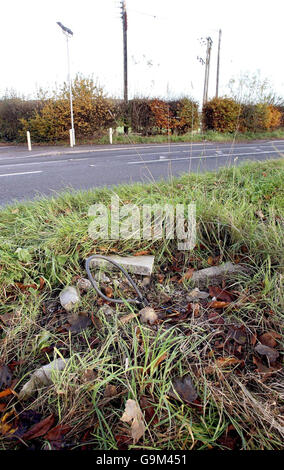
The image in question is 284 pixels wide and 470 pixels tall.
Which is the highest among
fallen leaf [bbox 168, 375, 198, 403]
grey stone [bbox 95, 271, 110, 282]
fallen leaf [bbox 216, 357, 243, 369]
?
grey stone [bbox 95, 271, 110, 282]

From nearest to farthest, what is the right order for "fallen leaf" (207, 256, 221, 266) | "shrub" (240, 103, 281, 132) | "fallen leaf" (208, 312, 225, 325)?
1. "fallen leaf" (208, 312, 225, 325)
2. "fallen leaf" (207, 256, 221, 266)
3. "shrub" (240, 103, 281, 132)

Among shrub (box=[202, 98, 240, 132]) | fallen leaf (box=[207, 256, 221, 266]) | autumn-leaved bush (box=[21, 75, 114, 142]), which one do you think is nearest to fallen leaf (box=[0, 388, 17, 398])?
fallen leaf (box=[207, 256, 221, 266])

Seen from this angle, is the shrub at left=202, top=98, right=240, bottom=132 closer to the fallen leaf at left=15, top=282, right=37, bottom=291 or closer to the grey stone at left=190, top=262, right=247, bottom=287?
the grey stone at left=190, top=262, right=247, bottom=287

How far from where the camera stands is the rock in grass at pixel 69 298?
177 centimetres

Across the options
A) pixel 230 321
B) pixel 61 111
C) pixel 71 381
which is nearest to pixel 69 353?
pixel 71 381

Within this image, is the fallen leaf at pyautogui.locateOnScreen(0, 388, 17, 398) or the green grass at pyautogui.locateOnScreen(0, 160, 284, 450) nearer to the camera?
the green grass at pyautogui.locateOnScreen(0, 160, 284, 450)

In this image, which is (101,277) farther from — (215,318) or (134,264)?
(215,318)

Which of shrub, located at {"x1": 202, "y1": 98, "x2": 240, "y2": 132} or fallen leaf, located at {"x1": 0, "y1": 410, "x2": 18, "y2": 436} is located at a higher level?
shrub, located at {"x1": 202, "y1": 98, "x2": 240, "y2": 132}

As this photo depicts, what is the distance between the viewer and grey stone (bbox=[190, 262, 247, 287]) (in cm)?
202

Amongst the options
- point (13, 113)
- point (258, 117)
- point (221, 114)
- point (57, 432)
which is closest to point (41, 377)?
point (57, 432)

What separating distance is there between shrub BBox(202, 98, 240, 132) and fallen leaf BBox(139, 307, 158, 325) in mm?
16202

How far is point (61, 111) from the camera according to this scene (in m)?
14.4

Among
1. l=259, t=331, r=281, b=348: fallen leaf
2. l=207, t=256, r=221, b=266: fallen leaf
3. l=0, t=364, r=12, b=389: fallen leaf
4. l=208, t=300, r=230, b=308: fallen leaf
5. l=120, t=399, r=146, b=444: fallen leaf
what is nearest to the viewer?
l=120, t=399, r=146, b=444: fallen leaf
